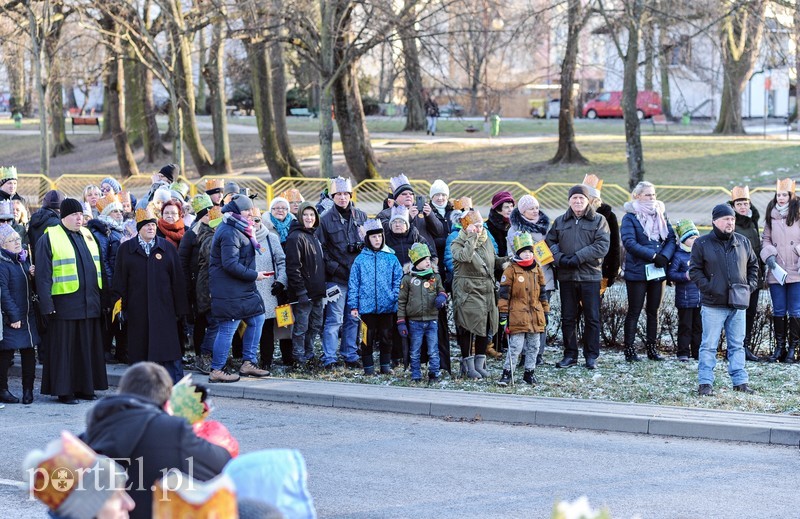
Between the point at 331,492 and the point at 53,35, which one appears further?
the point at 53,35

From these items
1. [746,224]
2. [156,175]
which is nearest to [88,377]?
[156,175]

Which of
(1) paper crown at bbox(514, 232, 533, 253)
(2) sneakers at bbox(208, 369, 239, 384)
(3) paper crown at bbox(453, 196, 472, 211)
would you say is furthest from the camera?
(3) paper crown at bbox(453, 196, 472, 211)

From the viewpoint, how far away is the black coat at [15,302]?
1077 cm

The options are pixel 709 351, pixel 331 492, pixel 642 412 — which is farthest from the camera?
pixel 709 351

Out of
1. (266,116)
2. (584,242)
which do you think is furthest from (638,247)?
(266,116)

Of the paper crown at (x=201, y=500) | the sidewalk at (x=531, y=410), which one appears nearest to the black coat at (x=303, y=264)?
the sidewalk at (x=531, y=410)

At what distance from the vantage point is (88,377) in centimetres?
1103

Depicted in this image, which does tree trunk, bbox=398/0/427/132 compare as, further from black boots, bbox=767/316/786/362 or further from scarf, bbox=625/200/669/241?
black boots, bbox=767/316/786/362

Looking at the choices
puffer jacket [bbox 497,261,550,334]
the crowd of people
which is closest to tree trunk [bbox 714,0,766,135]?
the crowd of people

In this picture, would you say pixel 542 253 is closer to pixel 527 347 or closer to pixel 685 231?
pixel 527 347

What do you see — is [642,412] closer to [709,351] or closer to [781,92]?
[709,351]

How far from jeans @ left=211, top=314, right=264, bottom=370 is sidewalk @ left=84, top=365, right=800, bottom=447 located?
0.99 feet

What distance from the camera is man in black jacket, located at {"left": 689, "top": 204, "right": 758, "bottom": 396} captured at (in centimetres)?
1045

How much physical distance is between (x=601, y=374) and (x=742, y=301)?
6.35 feet
